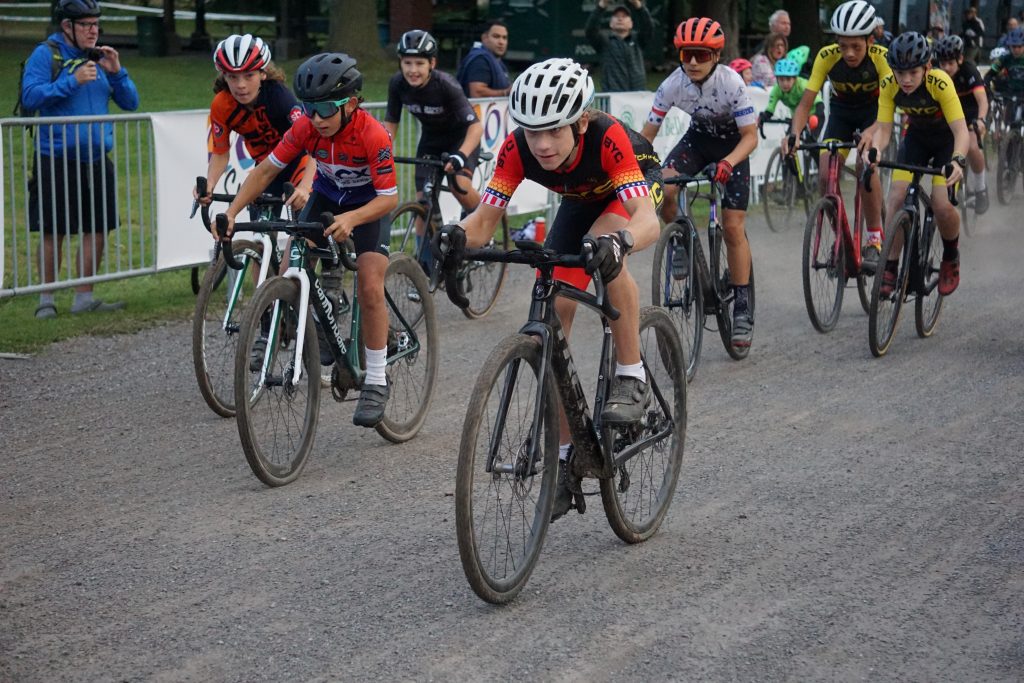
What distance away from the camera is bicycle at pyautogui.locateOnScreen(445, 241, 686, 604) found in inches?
182

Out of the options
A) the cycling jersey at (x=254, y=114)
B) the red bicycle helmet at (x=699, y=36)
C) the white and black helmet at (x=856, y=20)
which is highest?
the white and black helmet at (x=856, y=20)

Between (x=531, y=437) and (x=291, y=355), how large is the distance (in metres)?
1.97

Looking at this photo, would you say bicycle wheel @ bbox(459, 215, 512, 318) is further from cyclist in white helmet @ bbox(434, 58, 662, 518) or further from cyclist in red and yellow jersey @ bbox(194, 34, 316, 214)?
cyclist in white helmet @ bbox(434, 58, 662, 518)

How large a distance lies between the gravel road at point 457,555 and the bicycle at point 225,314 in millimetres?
186

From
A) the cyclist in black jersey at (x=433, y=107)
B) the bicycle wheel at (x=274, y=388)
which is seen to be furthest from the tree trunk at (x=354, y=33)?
the bicycle wheel at (x=274, y=388)

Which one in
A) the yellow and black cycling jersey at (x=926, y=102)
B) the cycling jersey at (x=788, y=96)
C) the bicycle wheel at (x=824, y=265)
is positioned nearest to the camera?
the yellow and black cycling jersey at (x=926, y=102)

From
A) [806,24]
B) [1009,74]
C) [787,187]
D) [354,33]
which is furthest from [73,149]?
[806,24]

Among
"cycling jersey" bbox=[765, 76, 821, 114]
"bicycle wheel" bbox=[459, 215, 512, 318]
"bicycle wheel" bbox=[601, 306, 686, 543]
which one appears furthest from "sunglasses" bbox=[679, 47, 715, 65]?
"cycling jersey" bbox=[765, 76, 821, 114]

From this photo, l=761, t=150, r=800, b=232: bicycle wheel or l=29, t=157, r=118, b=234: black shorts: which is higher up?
l=29, t=157, r=118, b=234: black shorts

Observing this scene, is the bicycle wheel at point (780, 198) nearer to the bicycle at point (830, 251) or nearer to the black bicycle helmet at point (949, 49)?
the black bicycle helmet at point (949, 49)

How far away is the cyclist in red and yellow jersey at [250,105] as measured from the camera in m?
7.73

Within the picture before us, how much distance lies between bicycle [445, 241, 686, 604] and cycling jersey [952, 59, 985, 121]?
7.09m

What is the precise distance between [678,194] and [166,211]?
4109mm

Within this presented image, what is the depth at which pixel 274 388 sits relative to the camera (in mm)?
6422
